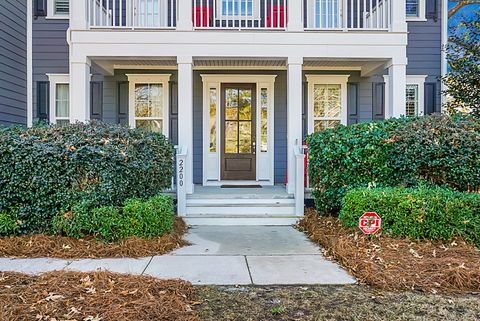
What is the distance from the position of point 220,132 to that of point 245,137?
24.4 inches

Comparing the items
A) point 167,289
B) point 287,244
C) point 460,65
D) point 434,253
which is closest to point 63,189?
point 167,289

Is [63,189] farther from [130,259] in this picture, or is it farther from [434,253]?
[434,253]

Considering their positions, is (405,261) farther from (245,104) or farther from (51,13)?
(51,13)

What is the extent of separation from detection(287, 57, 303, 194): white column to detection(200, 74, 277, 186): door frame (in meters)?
1.89

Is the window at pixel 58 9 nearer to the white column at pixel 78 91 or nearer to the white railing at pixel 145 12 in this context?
the white railing at pixel 145 12

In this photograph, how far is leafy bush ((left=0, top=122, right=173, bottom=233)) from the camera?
205 inches

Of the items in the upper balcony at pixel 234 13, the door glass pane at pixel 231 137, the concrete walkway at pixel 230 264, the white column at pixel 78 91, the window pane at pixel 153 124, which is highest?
the upper balcony at pixel 234 13

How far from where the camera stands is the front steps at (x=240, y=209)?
22.6 ft

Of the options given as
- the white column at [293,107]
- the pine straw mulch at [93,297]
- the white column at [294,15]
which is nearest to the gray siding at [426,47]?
the white column at [294,15]

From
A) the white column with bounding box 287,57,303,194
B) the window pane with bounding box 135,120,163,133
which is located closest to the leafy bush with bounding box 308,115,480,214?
the white column with bounding box 287,57,303,194

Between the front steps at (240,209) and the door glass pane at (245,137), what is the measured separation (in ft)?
7.27

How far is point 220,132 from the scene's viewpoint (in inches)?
365

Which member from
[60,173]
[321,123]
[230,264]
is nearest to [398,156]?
[230,264]

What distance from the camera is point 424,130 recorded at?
5.79 meters
